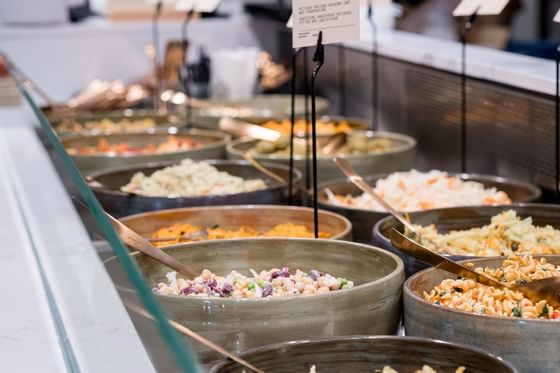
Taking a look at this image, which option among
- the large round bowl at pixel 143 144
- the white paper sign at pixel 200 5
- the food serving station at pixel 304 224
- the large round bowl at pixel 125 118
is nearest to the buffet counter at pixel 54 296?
the food serving station at pixel 304 224

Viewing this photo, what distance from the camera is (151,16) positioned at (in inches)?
204

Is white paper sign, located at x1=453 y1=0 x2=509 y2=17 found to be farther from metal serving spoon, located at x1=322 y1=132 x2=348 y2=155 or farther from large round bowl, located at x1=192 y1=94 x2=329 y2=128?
large round bowl, located at x1=192 y1=94 x2=329 y2=128

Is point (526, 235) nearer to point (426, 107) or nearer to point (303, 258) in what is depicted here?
point (303, 258)

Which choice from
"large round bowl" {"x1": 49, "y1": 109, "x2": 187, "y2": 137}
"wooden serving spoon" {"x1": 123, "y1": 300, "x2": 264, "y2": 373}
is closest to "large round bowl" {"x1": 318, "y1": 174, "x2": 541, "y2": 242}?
"wooden serving spoon" {"x1": 123, "y1": 300, "x2": 264, "y2": 373}

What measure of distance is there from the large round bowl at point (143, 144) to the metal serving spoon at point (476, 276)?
40.4 inches

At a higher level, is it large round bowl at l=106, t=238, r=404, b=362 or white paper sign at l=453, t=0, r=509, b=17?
white paper sign at l=453, t=0, r=509, b=17

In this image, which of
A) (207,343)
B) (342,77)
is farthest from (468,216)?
(342,77)

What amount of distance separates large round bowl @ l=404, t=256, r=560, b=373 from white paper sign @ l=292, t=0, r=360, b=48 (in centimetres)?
46

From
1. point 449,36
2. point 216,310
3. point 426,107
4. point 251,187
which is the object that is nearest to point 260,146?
point 251,187

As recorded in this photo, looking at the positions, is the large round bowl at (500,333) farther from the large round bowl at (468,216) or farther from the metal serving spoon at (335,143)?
the metal serving spoon at (335,143)

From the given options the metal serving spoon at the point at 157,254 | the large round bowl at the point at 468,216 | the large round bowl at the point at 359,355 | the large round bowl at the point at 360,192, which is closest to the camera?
the large round bowl at the point at 359,355

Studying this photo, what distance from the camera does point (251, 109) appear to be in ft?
12.0

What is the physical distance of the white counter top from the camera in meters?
2.22

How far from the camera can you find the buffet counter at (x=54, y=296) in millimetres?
1293
